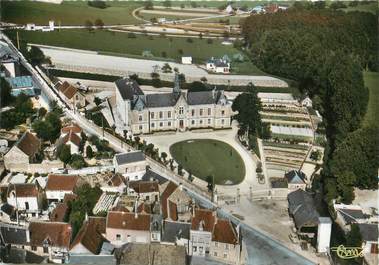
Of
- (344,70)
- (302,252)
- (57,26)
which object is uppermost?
(57,26)

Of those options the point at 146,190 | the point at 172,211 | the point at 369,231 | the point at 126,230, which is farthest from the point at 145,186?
the point at 369,231

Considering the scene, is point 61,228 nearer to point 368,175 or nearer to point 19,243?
point 19,243

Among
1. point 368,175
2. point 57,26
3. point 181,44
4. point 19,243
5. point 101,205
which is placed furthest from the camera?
point 181,44

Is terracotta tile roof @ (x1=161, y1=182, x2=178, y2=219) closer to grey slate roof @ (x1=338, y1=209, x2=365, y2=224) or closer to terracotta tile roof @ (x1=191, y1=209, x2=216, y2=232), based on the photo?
terracotta tile roof @ (x1=191, y1=209, x2=216, y2=232)

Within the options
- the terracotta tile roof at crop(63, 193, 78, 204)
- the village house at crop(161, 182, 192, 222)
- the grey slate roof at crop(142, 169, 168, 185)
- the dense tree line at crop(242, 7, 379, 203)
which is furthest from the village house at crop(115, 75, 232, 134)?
the terracotta tile roof at crop(63, 193, 78, 204)

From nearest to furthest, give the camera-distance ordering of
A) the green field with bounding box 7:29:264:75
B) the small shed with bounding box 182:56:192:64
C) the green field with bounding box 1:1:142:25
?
the green field with bounding box 1:1:142:25, the green field with bounding box 7:29:264:75, the small shed with bounding box 182:56:192:64

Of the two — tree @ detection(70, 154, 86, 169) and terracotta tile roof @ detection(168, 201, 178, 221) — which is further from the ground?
tree @ detection(70, 154, 86, 169)

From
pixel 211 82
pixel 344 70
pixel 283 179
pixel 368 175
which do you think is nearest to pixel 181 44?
pixel 211 82

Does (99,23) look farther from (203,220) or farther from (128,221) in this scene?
(203,220)
